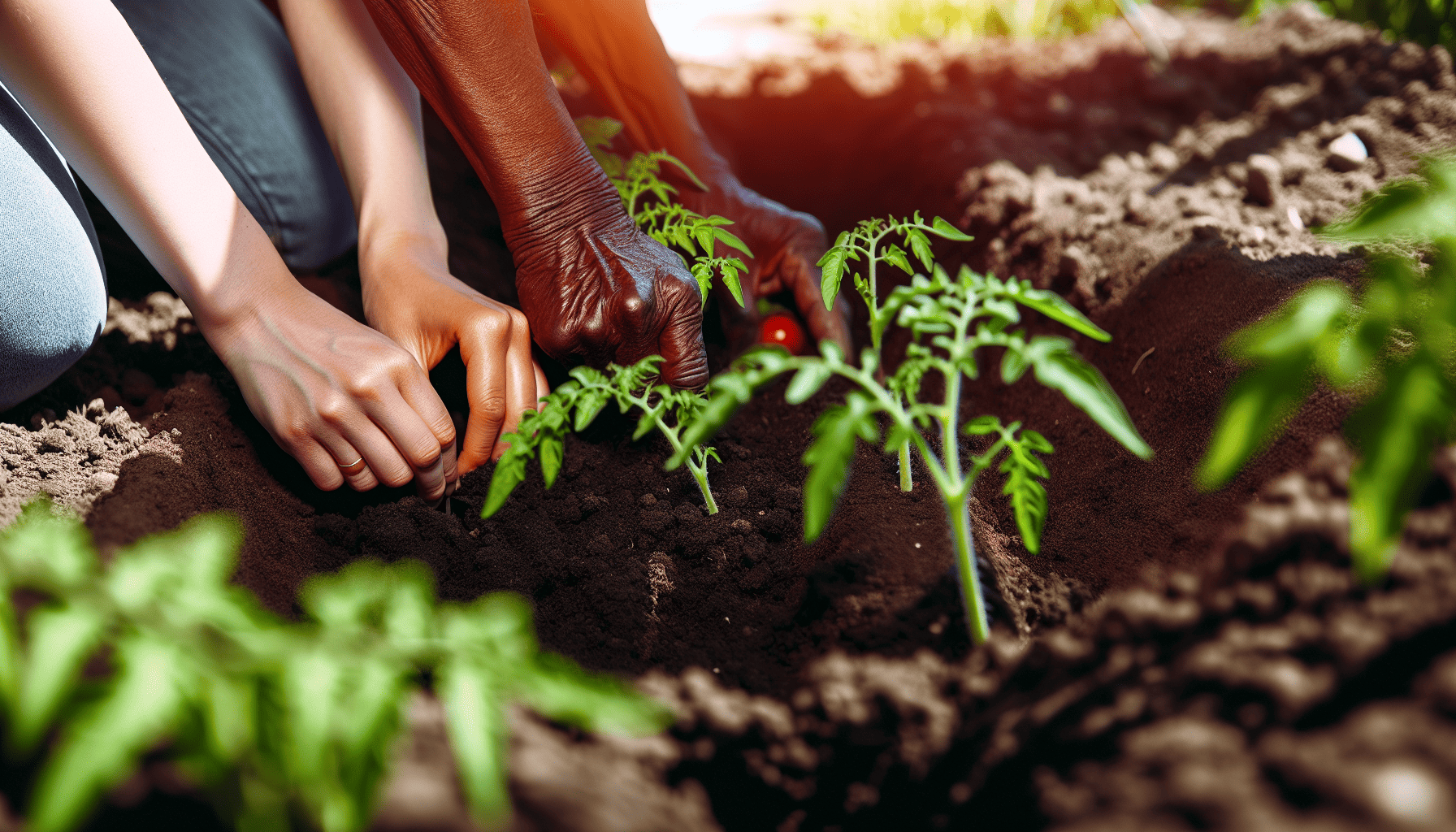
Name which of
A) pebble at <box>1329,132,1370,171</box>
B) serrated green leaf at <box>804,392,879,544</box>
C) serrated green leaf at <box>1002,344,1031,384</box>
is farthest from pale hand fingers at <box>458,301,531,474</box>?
pebble at <box>1329,132,1370,171</box>

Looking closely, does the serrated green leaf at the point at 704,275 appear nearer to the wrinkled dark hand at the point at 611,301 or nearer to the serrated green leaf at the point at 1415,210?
the wrinkled dark hand at the point at 611,301

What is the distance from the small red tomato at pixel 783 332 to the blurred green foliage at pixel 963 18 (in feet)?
11.3

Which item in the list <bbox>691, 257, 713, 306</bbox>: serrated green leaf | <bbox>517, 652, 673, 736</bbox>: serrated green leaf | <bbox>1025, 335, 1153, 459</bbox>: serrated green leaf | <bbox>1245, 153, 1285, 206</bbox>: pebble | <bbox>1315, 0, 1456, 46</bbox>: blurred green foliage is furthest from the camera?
<bbox>1315, 0, 1456, 46</bbox>: blurred green foliage

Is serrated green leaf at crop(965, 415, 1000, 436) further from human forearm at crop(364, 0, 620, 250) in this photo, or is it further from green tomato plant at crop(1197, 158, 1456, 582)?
human forearm at crop(364, 0, 620, 250)

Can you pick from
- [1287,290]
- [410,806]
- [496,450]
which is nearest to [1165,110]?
[1287,290]

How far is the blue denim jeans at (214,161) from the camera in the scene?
1.57m

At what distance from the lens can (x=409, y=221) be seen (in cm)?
183

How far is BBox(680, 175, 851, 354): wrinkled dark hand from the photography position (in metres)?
1.99

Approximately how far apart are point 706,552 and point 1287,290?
4.36ft

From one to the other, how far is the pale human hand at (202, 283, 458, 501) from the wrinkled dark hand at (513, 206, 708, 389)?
0.96ft

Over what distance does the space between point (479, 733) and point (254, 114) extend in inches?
85.6

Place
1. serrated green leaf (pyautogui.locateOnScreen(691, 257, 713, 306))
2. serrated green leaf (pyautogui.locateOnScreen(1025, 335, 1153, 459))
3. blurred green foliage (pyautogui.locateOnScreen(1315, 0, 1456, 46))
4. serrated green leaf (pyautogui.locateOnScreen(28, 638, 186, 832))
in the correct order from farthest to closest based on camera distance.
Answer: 1. blurred green foliage (pyautogui.locateOnScreen(1315, 0, 1456, 46))
2. serrated green leaf (pyautogui.locateOnScreen(691, 257, 713, 306))
3. serrated green leaf (pyautogui.locateOnScreen(1025, 335, 1153, 459))
4. serrated green leaf (pyautogui.locateOnScreen(28, 638, 186, 832))

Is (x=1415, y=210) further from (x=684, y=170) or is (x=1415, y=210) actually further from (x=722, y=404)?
(x=684, y=170)

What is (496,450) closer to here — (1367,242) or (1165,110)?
(1367,242)
